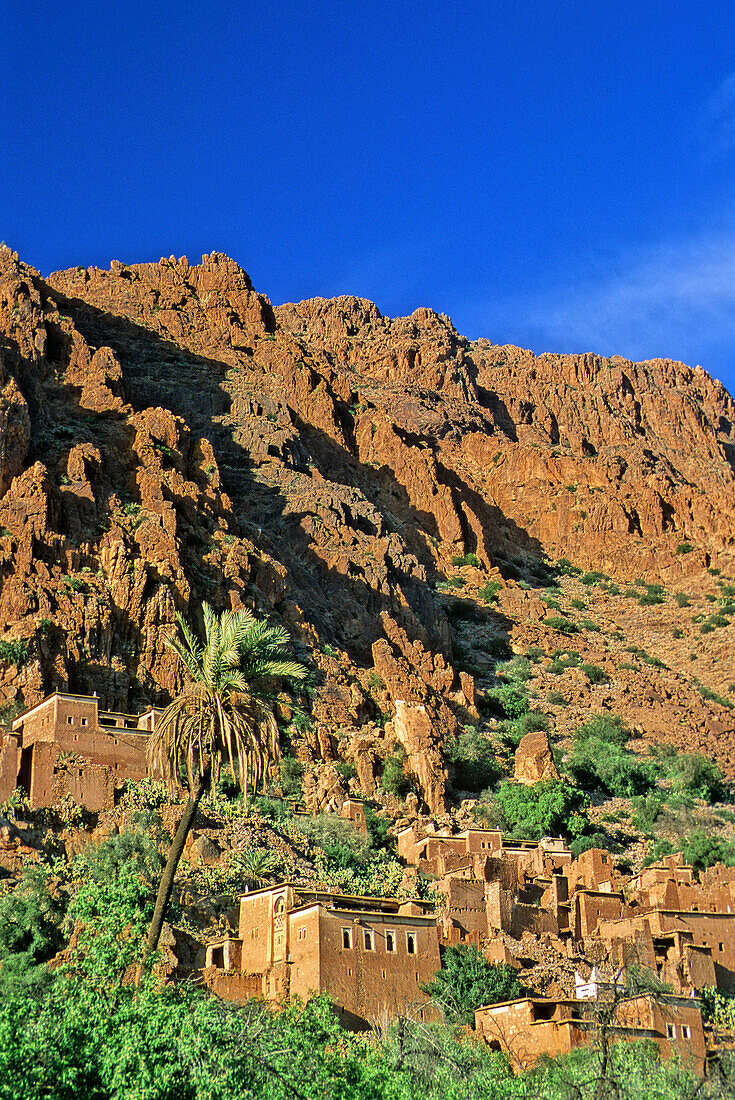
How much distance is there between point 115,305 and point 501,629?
3969 cm

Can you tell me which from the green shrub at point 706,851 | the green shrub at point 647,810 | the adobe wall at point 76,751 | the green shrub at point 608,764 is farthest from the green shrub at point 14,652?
the green shrub at point 647,810

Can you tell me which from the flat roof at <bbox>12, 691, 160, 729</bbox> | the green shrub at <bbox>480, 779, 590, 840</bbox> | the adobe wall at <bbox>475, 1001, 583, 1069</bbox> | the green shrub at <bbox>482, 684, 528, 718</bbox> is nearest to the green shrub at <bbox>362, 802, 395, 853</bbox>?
the green shrub at <bbox>480, 779, 590, 840</bbox>

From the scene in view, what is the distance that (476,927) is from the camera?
47.9 m

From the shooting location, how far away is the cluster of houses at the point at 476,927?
1517 inches

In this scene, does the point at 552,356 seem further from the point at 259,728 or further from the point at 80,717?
the point at 259,728

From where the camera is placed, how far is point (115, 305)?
353 ft

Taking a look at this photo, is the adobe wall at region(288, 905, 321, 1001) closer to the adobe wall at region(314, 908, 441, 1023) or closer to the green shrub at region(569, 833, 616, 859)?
the adobe wall at region(314, 908, 441, 1023)

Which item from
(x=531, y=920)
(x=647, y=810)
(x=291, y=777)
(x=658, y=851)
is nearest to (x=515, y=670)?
(x=647, y=810)

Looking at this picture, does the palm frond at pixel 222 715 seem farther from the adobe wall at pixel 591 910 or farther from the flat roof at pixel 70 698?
the adobe wall at pixel 591 910

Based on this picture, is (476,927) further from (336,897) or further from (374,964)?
(374,964)

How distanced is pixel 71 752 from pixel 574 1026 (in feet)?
68.8

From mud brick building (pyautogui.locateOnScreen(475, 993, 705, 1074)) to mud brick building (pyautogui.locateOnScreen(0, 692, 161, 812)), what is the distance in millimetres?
16411

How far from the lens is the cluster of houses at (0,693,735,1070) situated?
38.5m

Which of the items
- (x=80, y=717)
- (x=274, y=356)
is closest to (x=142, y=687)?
(x=80, y=717)
